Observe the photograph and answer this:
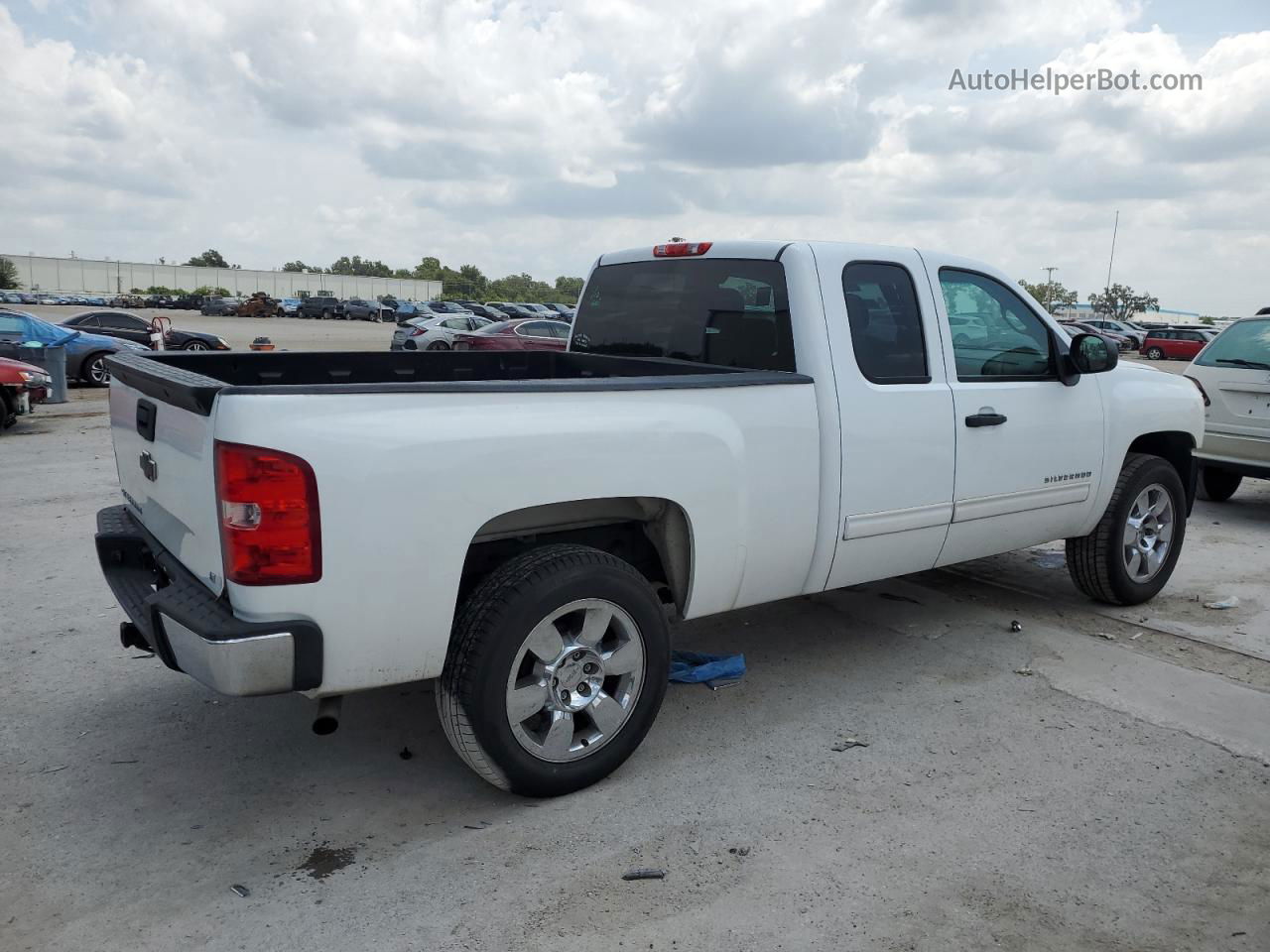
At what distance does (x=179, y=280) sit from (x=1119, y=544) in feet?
403

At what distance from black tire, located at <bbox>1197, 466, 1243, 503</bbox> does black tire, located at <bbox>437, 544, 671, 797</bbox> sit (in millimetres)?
7902

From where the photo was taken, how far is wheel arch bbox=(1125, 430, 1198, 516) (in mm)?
5898

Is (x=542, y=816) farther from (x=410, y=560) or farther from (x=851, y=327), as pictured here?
(x=851, y=327)

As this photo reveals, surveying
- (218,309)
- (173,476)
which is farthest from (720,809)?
(218,309)

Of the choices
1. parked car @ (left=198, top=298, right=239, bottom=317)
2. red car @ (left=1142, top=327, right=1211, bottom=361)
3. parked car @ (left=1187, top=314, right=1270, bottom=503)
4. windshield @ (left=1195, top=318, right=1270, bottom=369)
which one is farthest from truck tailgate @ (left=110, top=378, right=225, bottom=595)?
parked car @ (left=198, top=298, right=239, bottom=317)

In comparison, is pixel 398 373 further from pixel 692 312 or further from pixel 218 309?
pixel 218 309

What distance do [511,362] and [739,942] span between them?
353 cm

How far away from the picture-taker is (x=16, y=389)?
1248cm

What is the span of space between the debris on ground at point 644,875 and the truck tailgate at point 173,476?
4.92 ft

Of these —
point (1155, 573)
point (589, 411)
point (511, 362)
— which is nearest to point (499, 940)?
point (589, 411)

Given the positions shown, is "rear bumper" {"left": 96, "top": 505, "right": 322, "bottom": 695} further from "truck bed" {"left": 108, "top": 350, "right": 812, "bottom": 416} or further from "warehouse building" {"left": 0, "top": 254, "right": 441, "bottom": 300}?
"warehouse building" {"left": 0, "top": 254, "right": 441, "bottom": 300}

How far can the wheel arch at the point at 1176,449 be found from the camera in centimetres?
590

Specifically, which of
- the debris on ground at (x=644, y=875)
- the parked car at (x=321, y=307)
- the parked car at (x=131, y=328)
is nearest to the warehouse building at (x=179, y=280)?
the parked car at (x=321, y=307)

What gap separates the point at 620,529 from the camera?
158 inches
